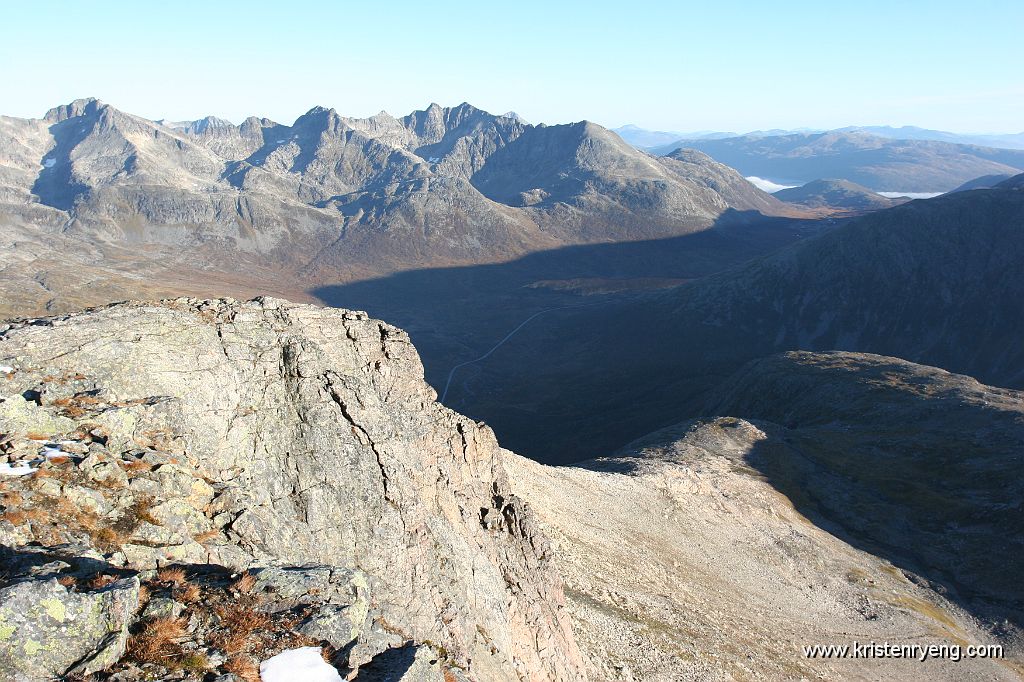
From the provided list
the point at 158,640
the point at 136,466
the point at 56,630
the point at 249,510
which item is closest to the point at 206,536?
the point at 249,510

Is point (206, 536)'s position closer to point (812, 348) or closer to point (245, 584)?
point (245, 584)

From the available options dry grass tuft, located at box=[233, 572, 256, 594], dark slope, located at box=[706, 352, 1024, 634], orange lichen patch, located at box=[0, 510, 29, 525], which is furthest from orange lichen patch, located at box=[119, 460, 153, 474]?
dark slope, located at box=[706, 352, 1024, 634]

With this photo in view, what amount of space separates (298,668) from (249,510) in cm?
825

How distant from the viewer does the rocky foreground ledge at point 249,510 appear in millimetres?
14805

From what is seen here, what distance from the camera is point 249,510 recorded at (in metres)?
22.0

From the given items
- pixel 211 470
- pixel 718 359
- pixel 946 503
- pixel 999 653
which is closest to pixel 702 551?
pixel 999 653

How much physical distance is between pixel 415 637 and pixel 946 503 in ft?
241

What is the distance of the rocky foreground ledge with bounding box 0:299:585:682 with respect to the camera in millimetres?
14805

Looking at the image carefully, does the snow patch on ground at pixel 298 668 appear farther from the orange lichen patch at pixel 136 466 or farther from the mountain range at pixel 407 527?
the orange lichen patch at pixel 136 466

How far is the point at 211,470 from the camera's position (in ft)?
76.0

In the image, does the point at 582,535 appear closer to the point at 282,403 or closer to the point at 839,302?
the point at 282,403

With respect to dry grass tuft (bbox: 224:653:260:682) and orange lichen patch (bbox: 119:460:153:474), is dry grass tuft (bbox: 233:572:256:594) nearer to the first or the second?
dry grass tuft (bbox: 224:653:260:682)

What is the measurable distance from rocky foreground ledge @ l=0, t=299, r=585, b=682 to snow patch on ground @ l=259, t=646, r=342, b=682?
0.56 feet

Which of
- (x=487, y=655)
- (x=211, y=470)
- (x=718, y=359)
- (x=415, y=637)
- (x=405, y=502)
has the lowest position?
(x=718, y=359)
